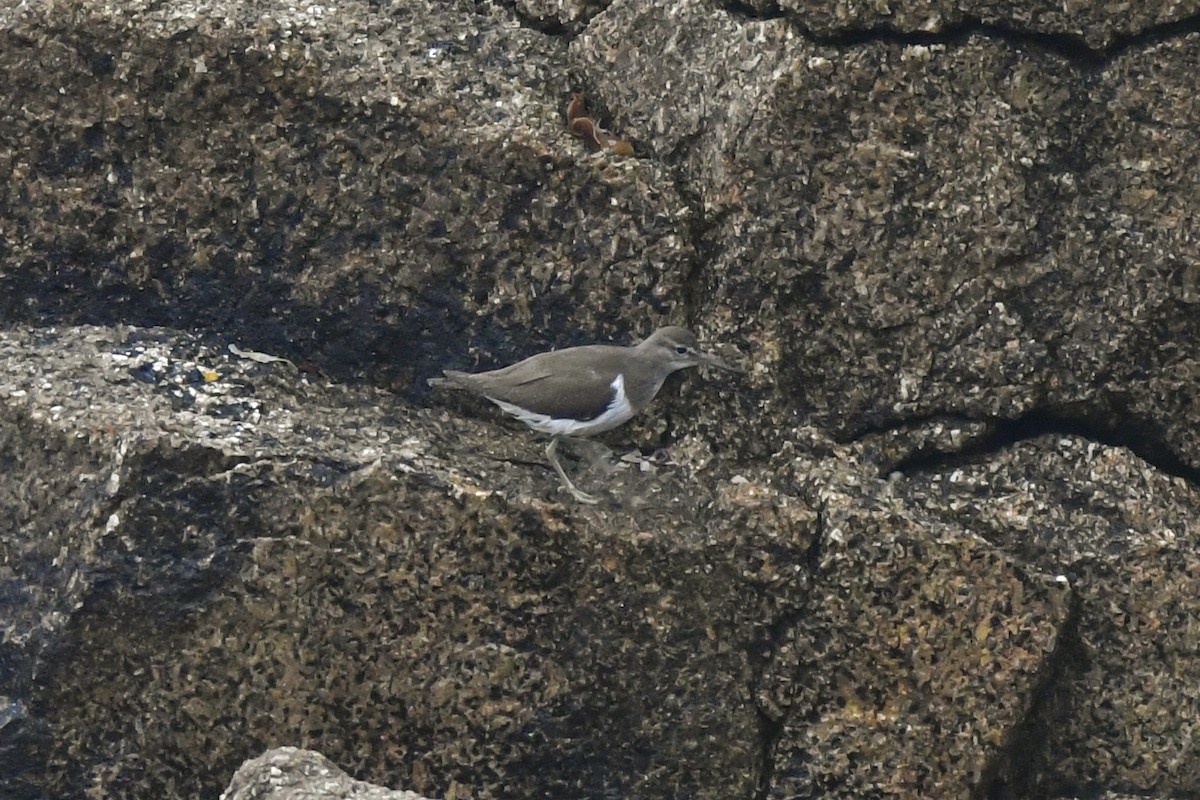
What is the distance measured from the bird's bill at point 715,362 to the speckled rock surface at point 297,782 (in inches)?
78.3

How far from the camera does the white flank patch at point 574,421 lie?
5758mm

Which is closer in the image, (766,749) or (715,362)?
(766,749)

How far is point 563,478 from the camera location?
567cm

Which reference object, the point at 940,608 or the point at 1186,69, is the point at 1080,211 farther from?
the point at 940,608

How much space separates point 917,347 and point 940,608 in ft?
3.26

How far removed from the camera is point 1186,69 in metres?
5.45

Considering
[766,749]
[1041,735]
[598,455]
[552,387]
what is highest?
[552,387]

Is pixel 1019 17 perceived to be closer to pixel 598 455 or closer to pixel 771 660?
pixel 598 455

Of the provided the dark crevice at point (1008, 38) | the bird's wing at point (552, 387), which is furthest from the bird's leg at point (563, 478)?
the dark crevice at point (1008, 38)

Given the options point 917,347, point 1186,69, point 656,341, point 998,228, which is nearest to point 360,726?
point 656,341

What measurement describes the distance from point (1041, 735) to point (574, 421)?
2155mm

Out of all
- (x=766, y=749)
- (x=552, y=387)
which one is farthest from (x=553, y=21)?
(x=766, y=749)

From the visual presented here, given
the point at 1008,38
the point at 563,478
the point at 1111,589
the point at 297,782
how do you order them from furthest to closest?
1. the point at 563,478
2. the point at 1008,38
3. the point at 1111,589
4. the point at 297,782

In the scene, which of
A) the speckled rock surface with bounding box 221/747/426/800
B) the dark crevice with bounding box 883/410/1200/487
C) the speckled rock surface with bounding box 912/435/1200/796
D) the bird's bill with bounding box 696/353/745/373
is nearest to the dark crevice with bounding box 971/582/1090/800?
the speckled rock surface with bounding box 912/435/1200/796
